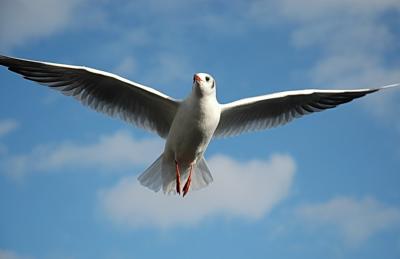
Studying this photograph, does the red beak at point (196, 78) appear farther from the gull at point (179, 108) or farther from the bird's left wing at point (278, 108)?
the bird's left wing at point (278, 108)

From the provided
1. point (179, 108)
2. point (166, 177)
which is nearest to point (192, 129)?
point (179, 108)

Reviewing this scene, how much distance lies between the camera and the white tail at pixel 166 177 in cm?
966

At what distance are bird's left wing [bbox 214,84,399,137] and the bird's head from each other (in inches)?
29.4

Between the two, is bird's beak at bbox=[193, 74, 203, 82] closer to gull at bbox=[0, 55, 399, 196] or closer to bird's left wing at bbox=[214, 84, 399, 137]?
gull at bbox=[0, 55, 399, 196]

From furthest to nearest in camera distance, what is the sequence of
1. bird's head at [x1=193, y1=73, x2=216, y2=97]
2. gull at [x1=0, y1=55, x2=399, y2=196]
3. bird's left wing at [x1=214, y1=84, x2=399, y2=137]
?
bird's left wing at [x1=214, y1=84, x2=399, y2=137]
gull at [x1=0, y1=55, x2=399, y2=196]
bird's head at [x1=193, y1=73, x2=216, y2=97]

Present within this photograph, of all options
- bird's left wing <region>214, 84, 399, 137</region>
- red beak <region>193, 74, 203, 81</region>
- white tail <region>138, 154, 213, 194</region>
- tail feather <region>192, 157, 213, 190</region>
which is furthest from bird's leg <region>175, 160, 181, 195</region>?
red beak <region>193, 74, 203, 81</region>

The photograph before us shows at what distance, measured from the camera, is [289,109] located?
10.2 m

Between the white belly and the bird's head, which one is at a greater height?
the bird's head

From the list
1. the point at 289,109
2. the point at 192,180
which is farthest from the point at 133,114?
the point at 289,109

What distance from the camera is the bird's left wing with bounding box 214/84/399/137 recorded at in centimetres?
989

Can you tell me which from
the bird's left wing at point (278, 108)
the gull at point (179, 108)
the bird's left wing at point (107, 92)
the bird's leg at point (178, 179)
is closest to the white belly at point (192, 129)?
the gull at point (179, 108)

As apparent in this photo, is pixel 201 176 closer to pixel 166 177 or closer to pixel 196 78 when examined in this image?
pixel 166 177

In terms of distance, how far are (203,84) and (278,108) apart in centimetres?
145

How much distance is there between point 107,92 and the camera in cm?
954
